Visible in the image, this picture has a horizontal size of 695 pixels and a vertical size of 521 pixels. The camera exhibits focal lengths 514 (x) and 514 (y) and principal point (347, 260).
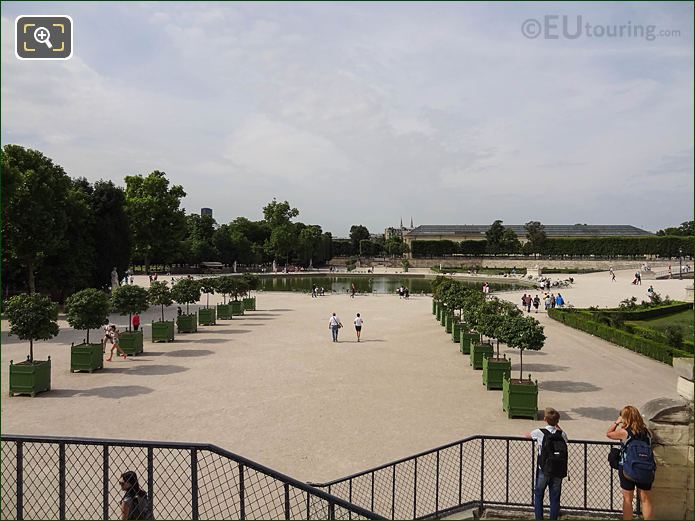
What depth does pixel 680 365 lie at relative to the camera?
8.54 meters

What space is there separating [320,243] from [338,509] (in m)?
103

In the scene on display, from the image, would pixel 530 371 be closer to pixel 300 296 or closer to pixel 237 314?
pixel 237 314

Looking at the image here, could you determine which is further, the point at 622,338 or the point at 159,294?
the point at 159,294

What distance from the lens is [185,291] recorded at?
1202 inches

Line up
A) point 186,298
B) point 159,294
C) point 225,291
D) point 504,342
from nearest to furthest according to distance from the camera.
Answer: point 504,342, point 159,294, point 186,298, point 225,291

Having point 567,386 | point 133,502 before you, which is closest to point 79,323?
point 133,502

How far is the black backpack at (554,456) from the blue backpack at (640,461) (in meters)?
0.91

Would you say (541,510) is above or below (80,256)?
below

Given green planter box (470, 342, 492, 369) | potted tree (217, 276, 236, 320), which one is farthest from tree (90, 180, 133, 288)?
green planter box (470, 342, 492, 369)

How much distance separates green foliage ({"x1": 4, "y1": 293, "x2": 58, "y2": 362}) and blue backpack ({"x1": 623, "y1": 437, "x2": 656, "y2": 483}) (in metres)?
16.4

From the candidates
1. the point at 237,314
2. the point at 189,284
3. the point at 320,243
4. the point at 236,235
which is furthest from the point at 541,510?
the point at 320,243

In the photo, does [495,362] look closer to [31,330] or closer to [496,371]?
[496,371]

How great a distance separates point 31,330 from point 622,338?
2595 centimetres

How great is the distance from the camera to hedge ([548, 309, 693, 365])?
73.2ft
